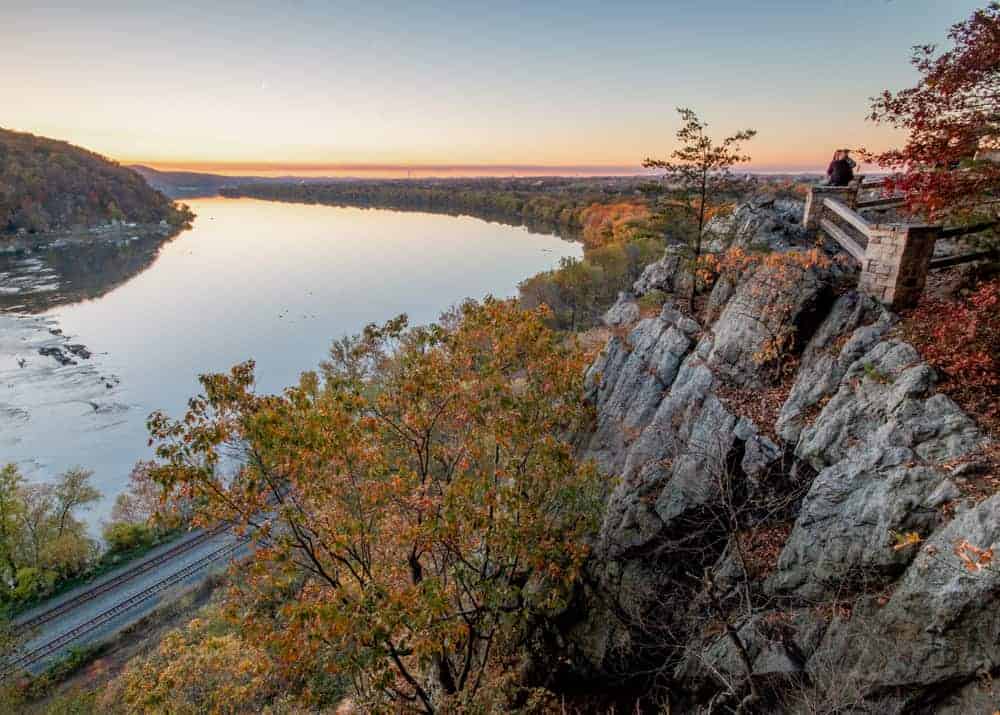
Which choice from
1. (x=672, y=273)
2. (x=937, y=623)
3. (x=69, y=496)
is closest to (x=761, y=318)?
(x=672, y=273)

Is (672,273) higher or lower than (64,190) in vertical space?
lower

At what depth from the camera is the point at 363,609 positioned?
7.80 metres

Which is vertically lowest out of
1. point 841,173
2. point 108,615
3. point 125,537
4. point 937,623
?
point 108,615

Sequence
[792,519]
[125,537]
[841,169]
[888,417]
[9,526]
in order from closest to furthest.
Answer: [888,417], [792,519], [841,169], [9,526], [125,537]

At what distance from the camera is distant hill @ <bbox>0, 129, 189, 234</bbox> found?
14362cm

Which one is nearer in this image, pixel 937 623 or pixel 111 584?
pixel 937 623

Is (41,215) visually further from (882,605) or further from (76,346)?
(882,605)

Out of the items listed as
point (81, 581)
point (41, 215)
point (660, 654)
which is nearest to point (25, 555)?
point (81, 581)

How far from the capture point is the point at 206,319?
72.0 m

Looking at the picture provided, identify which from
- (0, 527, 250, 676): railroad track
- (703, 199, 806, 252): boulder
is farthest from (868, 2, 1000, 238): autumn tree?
(0, 527, 250, 676): railroad track

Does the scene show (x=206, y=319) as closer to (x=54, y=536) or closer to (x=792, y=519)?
(x=54, y=536)

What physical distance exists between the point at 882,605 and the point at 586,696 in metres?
6.70

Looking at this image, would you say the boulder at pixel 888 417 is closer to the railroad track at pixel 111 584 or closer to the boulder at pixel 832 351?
the boulder at pixel 832 351

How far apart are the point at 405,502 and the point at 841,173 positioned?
1504cm
